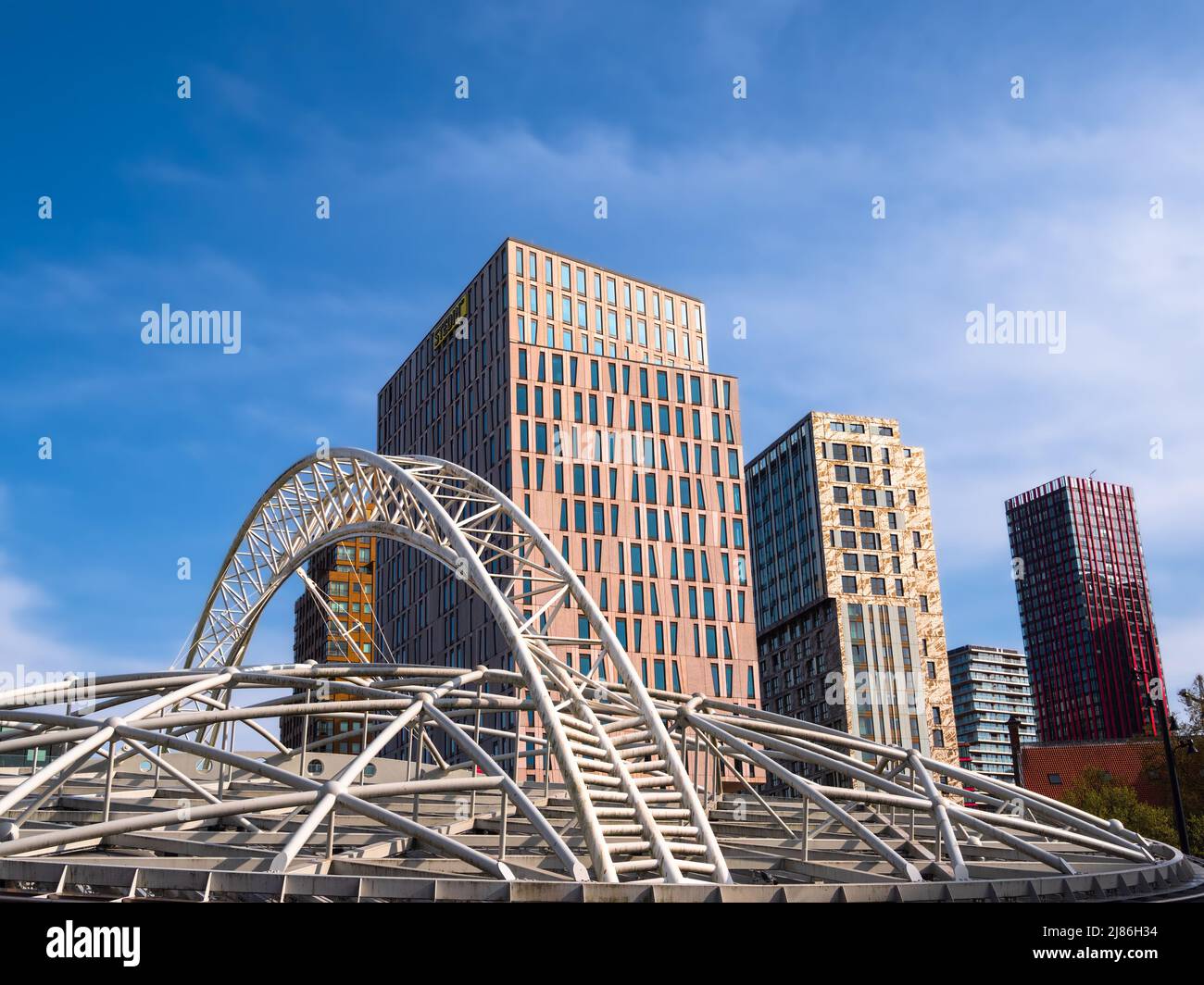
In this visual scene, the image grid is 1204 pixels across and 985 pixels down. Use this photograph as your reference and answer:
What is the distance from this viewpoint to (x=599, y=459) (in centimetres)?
9744

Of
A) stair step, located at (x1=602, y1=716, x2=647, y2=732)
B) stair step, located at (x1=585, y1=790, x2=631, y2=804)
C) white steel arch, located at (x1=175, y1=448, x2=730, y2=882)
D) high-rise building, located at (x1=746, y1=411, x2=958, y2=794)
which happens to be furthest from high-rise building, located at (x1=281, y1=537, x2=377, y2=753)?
stair step, located at (x1=585, y1=790, x2=631, y2=804)

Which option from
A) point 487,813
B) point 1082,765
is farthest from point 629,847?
point 1082,765

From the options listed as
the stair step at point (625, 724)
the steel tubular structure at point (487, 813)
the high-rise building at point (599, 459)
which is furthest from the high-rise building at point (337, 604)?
the stair step at point (625, 724)

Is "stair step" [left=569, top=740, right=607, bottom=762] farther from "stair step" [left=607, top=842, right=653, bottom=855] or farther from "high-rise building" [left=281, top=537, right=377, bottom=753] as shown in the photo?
"high-rise building" [left=281, top=537, right=377, bottom=753]

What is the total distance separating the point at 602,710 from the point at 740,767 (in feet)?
217

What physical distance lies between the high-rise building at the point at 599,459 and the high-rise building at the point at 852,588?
31111mm

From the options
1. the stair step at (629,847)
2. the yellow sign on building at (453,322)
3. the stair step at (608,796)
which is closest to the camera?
the stair step at (629,847)

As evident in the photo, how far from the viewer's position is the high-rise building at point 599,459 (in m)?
93.7

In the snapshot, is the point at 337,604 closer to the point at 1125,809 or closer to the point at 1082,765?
the point at 1082,765

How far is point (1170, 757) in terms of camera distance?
151 ft

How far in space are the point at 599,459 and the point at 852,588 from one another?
167 ft

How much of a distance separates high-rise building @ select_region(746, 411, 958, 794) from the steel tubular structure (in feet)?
291

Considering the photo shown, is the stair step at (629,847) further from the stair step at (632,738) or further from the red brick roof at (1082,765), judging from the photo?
the red brick roof at (1082,765)
